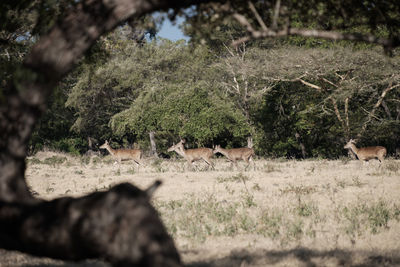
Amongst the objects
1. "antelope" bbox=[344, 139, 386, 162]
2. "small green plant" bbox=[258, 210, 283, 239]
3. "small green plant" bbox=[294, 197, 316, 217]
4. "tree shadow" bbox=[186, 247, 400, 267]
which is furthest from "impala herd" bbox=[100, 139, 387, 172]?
"tree shadow" bbox=[186, 247, 400, 267]

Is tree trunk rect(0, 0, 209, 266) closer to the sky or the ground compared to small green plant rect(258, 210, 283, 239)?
closer to the sky

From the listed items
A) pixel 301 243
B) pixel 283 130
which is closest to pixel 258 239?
pixel 301 243

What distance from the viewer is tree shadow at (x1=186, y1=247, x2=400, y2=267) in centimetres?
575

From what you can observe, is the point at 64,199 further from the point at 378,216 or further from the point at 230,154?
the point at 230,154

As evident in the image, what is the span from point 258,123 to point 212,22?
99.1ft

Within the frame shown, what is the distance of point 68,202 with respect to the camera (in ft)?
11.5

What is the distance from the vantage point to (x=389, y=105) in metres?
31.5

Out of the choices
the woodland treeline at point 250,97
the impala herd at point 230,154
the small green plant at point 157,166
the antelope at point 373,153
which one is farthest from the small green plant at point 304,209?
the woodland treeline at point 250,97

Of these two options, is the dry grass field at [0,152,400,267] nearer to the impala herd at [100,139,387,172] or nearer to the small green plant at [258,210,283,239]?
the small green plant at [258,210,283,239]

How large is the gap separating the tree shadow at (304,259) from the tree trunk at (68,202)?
2527mm

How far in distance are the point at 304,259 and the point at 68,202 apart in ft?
11.6

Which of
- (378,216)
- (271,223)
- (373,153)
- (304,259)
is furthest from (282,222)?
(373,153)

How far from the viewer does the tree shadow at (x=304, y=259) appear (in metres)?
5.75

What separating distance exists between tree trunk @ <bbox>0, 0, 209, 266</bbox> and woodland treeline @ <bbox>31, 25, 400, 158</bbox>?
2083cm
